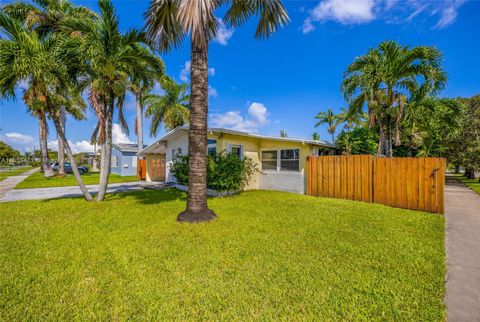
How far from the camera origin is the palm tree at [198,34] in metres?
5.25

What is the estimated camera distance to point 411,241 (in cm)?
474

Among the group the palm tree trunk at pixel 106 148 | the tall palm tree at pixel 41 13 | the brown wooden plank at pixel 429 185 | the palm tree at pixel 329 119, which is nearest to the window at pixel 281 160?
the brown wooden plank at pixel 429 185

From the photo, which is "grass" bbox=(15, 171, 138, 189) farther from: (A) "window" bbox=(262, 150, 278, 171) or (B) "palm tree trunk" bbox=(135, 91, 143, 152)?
(A) "window" bbox=(262, 150, 278, 171)

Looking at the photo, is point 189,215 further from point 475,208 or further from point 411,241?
point 475,208

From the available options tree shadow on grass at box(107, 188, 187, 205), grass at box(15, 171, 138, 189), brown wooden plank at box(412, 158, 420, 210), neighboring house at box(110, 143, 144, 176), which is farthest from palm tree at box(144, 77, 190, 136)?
brown wooden plank at box(412, 158, 420, 210)

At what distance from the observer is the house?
36.6ft

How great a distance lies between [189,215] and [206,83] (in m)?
3.72

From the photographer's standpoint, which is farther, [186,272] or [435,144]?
[435,144]

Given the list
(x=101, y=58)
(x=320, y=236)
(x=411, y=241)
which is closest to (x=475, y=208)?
(x=411, y=241)

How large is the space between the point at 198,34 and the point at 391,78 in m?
8.40

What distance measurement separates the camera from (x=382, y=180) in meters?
8.58

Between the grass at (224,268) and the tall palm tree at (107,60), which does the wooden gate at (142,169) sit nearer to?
the tall palm tree at (107,60)

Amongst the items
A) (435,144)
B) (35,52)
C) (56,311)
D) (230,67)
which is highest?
(230,67)

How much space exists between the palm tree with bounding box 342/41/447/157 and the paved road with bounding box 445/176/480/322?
14.2 ft
